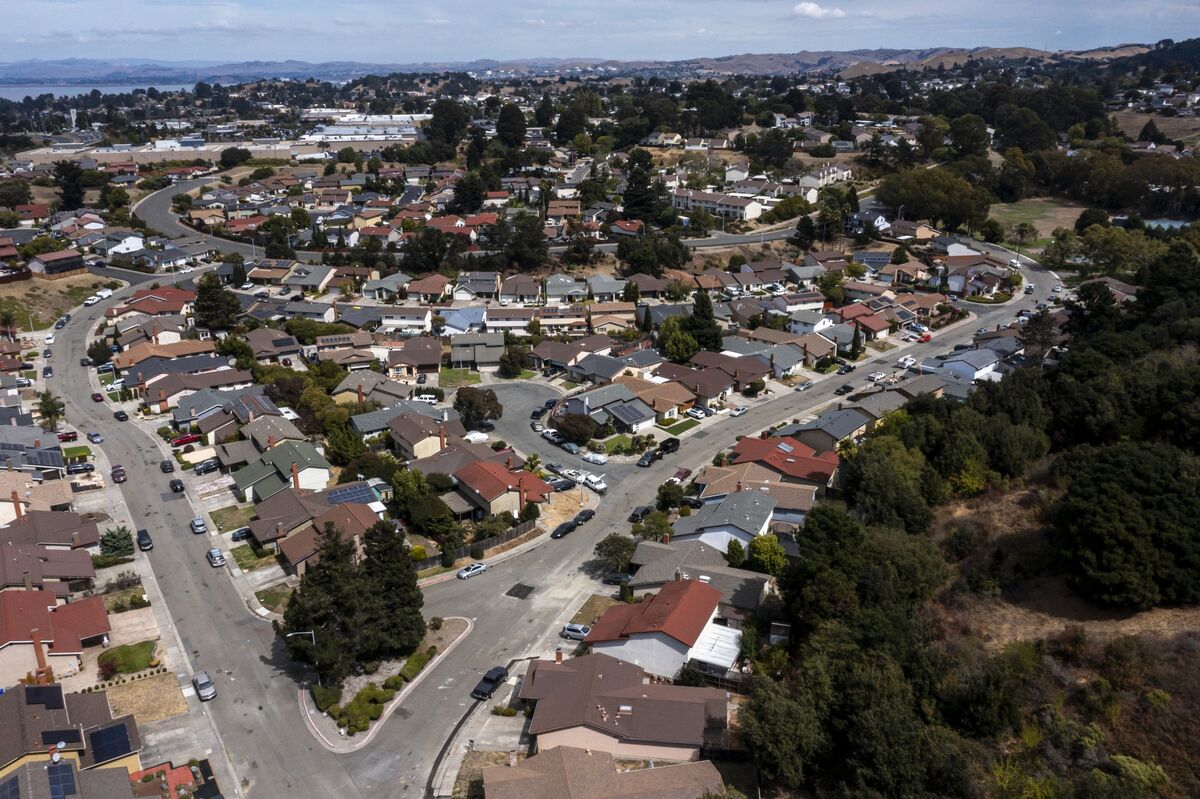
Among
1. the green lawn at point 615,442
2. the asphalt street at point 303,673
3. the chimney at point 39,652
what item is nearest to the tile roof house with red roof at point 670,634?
the asphalt street at point 303,673

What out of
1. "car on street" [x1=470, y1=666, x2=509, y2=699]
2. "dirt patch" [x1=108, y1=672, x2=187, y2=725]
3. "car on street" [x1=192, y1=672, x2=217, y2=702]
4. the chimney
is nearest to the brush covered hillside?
"car on street" [x1=470, y1=666, x2=509, y2=699]

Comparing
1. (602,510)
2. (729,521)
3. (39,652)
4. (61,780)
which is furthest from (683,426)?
(61,780)

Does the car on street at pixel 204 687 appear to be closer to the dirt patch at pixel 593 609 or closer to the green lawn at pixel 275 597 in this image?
the green lawn at pixel 275 597

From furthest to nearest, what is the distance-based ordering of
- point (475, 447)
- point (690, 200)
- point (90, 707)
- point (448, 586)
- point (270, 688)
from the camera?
point (690, 200) → point (475, 447) → point (448, 586) → point (270, 688) → point (90, 707)

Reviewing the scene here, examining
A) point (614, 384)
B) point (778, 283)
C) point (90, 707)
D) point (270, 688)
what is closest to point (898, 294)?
point (778, 283)

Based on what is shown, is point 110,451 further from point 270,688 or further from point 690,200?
point 690,200

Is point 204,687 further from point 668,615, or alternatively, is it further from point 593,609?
point 668,615
